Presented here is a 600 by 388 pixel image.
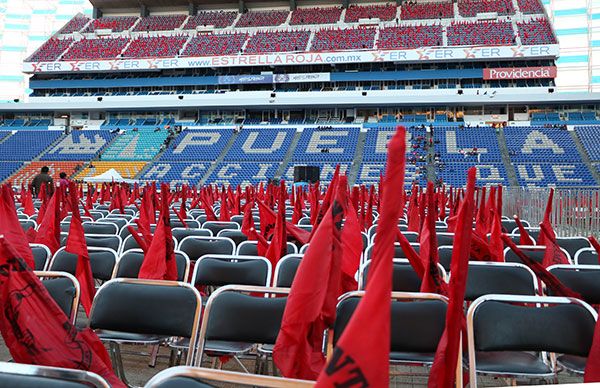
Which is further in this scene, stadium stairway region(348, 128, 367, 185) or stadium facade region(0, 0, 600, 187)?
stadium facade region(0, 0, 600, 187)

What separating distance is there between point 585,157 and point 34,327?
31.6 metres

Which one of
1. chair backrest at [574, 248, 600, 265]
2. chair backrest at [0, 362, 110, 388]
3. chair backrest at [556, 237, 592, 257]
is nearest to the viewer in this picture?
chair backrest at [0, 362, 110, 388]

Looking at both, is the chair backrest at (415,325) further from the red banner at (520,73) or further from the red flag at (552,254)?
the red banner at (520,73)

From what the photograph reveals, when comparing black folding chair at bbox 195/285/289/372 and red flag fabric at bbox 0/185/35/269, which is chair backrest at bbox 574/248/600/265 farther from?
red flag fabric at bbox 0/185/35/269

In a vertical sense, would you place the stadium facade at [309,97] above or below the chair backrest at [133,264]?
above

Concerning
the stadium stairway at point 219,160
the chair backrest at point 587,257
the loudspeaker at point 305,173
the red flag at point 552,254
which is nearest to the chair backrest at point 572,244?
the chair backrest at point 587,257

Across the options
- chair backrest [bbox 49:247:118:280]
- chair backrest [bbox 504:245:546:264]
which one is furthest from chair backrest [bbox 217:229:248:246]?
chair backrest [bbox 504:245:546:264]

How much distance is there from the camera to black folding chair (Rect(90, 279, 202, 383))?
280 centimetres

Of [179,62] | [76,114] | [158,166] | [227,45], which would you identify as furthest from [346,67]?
[76,114]

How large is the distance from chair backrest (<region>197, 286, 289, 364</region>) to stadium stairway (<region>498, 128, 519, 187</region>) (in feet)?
84.0

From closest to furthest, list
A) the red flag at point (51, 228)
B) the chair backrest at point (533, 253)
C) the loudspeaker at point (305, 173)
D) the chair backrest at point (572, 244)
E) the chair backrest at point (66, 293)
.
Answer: the chair backrest at point (66, 293) < the chair backrest at point (533, 253) < the red flag at point (51, 228) < the chair backrest at point (572, 244) < the loudspeaker at point (305, 173)

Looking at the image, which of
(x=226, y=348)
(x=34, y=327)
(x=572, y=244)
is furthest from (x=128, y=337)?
(x=572, y=244)

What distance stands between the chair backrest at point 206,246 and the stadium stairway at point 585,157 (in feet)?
86.7

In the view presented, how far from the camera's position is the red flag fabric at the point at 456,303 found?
75.1 inches
